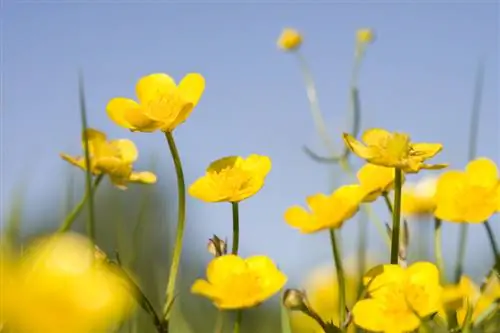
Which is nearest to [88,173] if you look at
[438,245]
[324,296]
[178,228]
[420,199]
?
[178,228]

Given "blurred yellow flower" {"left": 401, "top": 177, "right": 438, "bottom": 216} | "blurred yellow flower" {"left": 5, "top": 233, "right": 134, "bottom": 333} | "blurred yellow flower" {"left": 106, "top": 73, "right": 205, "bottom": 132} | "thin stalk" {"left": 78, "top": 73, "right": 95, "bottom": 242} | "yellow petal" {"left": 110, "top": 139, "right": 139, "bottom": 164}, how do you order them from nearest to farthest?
"blurred yellow flower" {"left": 5, "top": 233, "right": 134, "bottom": 333}
"thin stalk" {"left": 78, "top": 73, "right": 95, "bottom": 242}
"blurred yellow flower" {"left": 106, "top": 73, "right": 205, "bottom": 132}
"yellow petal" {"left": 110, "top": 139, "right": 139, "bottom": 164}
"blurred yellow flower" {"left": 401, "top": 177, "right": 438, "bottom": 216}

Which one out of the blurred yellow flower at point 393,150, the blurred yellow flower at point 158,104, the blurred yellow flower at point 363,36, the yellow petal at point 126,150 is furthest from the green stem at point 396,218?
the blurred yellow flower at point 363,36

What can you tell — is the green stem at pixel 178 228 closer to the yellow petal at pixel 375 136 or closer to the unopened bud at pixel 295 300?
the unopened bud at pixel 295 300

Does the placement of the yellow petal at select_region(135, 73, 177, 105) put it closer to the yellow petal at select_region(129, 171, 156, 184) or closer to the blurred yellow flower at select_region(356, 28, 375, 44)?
the yellow petal at select_region(129, 171, 156, 184)

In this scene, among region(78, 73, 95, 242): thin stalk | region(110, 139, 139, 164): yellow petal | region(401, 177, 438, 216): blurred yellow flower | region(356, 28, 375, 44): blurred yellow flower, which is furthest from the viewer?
region(356, 28, 375, 44): blurred yellow flower

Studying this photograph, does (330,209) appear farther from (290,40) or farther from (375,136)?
(290,40)

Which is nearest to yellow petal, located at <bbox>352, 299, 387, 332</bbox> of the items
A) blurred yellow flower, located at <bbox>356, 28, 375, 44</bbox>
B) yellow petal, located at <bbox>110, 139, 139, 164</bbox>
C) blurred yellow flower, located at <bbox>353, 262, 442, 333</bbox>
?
blurred yellow flower, located at <bbox>353, 262, 442, 333</bbox>
